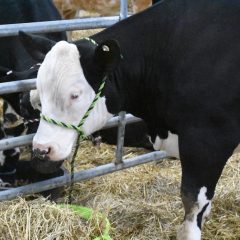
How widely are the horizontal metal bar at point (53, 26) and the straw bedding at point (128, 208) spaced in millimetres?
898

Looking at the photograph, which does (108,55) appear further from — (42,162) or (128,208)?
(128,208)

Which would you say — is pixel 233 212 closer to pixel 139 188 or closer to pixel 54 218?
pixel 139 188

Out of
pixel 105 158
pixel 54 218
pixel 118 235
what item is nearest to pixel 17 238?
pixel 54 218

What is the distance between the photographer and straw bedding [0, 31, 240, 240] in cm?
260

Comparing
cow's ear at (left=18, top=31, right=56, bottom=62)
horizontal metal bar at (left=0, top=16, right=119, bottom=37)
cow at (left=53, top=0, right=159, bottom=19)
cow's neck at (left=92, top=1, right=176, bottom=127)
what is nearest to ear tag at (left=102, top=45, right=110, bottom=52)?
cow's neck at (left=92, top=1, right=176, bottom=127)

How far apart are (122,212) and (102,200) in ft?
0.72

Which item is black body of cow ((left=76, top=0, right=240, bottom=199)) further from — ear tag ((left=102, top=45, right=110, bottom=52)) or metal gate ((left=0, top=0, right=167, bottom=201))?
metal gate ((left=0, top=0, right=167, bottom=201))

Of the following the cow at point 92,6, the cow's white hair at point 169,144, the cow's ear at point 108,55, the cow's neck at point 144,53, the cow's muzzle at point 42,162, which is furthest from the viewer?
the cow at point 92,6

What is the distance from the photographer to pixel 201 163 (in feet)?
8.18

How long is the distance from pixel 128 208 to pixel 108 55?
3.87ft

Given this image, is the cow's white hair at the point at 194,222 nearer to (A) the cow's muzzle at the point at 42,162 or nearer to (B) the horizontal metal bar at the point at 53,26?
(A) the cow's muzzle at the point at 42,162

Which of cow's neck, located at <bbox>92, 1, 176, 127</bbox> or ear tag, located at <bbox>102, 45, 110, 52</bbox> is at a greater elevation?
ear tag, located at <bbox>102, 45, 110, 52</bbox>

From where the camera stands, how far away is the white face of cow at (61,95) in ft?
7.67

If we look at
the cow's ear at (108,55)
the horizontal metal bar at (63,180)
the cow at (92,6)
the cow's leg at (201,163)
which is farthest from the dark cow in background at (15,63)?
the cow at (92,6)
